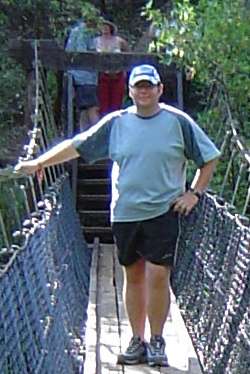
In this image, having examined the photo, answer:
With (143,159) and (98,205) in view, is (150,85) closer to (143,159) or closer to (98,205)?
(143,159)

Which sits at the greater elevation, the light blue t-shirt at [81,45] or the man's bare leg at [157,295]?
the man's bare leg at [157,295]

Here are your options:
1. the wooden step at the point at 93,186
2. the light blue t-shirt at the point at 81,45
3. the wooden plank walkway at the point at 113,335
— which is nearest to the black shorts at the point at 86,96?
the light blue t-shirt at the point at 81,45

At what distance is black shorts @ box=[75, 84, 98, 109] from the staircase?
41 centimetres

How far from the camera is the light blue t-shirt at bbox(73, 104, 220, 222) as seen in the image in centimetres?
379

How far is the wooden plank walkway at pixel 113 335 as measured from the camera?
4.04 metres

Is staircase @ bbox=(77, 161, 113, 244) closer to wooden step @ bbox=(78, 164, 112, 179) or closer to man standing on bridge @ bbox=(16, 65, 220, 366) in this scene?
wooden step @ bbox=(78, 164, 112, 179)

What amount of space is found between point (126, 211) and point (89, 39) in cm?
433

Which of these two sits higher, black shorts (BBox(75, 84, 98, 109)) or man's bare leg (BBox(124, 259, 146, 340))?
man's bare leg (BBox(124, 259, 146, 340))

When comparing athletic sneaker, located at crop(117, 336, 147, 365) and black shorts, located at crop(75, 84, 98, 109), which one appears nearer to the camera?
athletic sneaker, located at crop(117, 336, 147, 365)

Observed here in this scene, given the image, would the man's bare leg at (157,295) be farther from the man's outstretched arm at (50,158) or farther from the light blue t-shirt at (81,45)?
the light blue t-shirt at (81,45)

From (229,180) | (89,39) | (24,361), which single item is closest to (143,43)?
(89,39)

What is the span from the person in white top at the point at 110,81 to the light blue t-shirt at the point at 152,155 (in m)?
4.13

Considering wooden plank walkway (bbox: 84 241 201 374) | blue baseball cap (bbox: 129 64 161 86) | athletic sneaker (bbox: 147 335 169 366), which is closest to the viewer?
blue baseball cap (bbox: 129 64 161 86)

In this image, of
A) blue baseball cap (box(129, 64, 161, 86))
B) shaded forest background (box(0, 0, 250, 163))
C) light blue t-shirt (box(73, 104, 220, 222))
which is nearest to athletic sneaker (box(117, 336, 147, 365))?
light blue t-shirt (box(73, 104, 220, 222))
